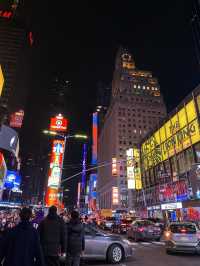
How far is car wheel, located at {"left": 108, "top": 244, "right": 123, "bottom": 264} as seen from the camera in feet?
34.3

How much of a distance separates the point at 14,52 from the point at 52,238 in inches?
6087

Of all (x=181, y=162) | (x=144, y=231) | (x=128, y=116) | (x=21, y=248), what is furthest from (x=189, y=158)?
(x=128, y=116)

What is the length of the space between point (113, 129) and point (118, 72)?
36.3 m

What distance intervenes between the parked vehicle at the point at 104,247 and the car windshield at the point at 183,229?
3.15 metres

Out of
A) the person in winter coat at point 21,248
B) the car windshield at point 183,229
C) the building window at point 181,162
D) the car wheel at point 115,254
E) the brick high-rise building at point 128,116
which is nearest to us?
the person in winter coat at point 21,248

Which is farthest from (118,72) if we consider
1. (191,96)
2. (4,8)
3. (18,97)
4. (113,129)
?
(191,96)

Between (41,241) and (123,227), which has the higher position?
(41,241)

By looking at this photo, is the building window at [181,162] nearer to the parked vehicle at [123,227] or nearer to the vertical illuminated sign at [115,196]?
the parked vehicle at [123,227]

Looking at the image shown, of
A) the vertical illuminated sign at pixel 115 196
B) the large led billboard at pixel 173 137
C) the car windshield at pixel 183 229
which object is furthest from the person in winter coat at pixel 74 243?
the vertical illuminated sign at pixel 115 196

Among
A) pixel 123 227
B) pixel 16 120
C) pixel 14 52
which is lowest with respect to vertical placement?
pixel 123 227

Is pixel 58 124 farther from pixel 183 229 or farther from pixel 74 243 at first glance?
pixel 74 243

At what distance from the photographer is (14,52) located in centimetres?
14312

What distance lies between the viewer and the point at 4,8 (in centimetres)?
14438

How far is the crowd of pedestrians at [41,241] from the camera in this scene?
395 cm
